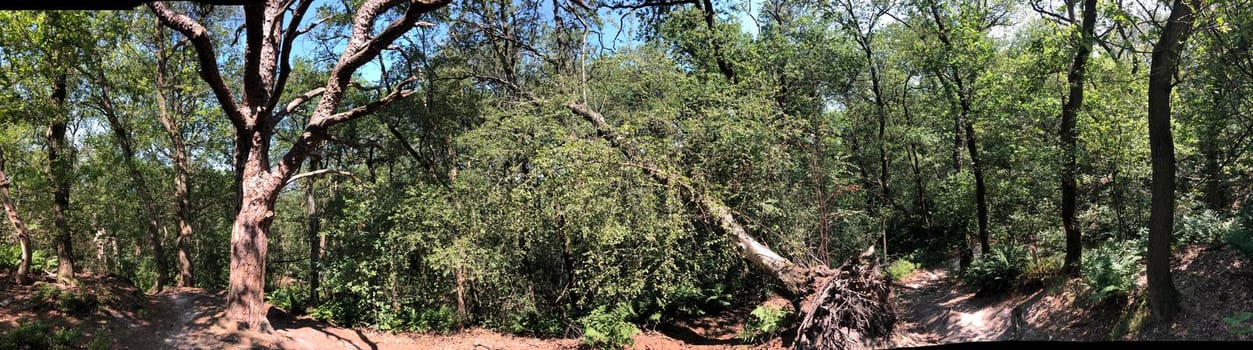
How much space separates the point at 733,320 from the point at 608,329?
12.1 ft

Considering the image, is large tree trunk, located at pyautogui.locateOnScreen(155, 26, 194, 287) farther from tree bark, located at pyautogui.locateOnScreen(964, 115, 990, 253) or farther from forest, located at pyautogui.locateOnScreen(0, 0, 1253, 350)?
tree bark, located at pyautogui.locateOnScreen(964, 115, 990, 253)

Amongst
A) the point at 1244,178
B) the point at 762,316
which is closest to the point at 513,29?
the point at 762,316

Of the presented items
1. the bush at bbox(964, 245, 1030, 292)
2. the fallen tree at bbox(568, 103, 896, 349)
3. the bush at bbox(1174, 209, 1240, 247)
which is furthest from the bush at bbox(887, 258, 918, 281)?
the bush at bbox(1174, 209, 1240, 247)

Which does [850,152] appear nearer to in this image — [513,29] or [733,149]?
[733,149]

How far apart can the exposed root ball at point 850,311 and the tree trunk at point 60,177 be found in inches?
547

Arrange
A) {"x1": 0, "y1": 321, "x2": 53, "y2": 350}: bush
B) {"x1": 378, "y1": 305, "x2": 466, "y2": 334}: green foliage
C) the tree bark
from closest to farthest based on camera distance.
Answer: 1. {"x1": 0, "y1": 321, "x2": 53, "y2": 350}: bush
2. {"x1": 378, "y1": 305, "x2": 466, "y2": 334}: green foliage
3. the tree bark

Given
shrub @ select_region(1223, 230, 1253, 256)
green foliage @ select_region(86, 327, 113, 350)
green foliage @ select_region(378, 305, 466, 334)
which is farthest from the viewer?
green foliage @ select_region(378, 305, 466, 334)

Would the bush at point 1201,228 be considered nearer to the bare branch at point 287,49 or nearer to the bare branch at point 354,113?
the bare branch at point 354,113

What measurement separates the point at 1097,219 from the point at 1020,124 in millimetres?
2502

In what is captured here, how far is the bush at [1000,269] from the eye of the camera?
543 inches

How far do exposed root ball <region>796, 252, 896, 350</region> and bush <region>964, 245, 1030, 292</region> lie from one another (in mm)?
4957

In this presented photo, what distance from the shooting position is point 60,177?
12.7 metres

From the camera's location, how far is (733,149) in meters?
13.3

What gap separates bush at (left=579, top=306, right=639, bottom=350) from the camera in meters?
12.5
